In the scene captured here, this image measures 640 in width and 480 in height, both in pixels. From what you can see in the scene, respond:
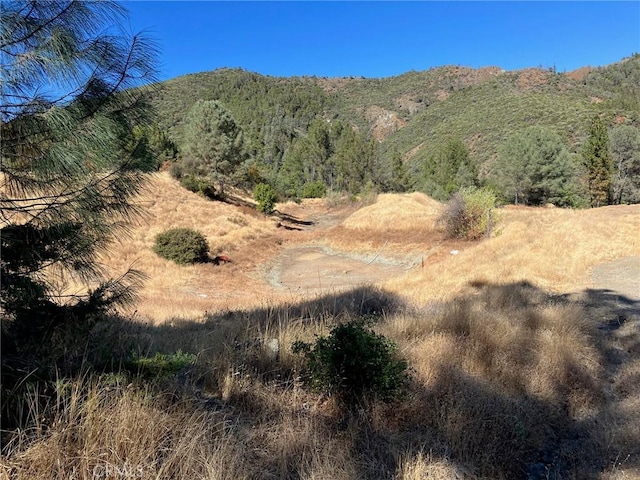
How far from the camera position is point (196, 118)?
31438mm

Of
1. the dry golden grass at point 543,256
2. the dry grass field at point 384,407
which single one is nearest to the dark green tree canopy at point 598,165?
the dry golden grass at point 543,256

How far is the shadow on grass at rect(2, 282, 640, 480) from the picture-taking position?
2.64 metres

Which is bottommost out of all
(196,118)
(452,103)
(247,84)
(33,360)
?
(33,360)

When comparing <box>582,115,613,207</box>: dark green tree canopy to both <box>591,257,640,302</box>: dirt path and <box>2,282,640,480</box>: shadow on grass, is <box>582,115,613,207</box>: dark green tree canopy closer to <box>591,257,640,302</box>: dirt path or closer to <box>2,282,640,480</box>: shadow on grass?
<box>591,257,640,302</box>: dirt path

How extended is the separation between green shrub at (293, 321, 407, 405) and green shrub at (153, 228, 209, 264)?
15.5 meters

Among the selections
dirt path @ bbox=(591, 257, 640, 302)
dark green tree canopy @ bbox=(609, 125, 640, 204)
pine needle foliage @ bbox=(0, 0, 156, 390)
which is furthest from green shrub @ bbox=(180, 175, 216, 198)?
dark green tree canopy @ bbox=(609, 125, 640, 204)

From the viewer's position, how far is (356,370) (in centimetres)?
334

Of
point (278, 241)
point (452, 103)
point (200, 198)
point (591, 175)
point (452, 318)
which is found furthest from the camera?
point (452, 103)

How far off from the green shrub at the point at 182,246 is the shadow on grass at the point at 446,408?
13.3 metres

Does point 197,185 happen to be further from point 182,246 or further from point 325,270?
point 325,270

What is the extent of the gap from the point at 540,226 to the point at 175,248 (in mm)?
15384

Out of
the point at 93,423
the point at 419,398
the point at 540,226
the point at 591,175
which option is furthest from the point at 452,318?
the point at 591,175

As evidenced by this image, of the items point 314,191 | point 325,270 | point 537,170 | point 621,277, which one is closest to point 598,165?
point 537,170

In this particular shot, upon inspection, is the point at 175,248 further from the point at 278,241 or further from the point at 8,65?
the point at 8,65
